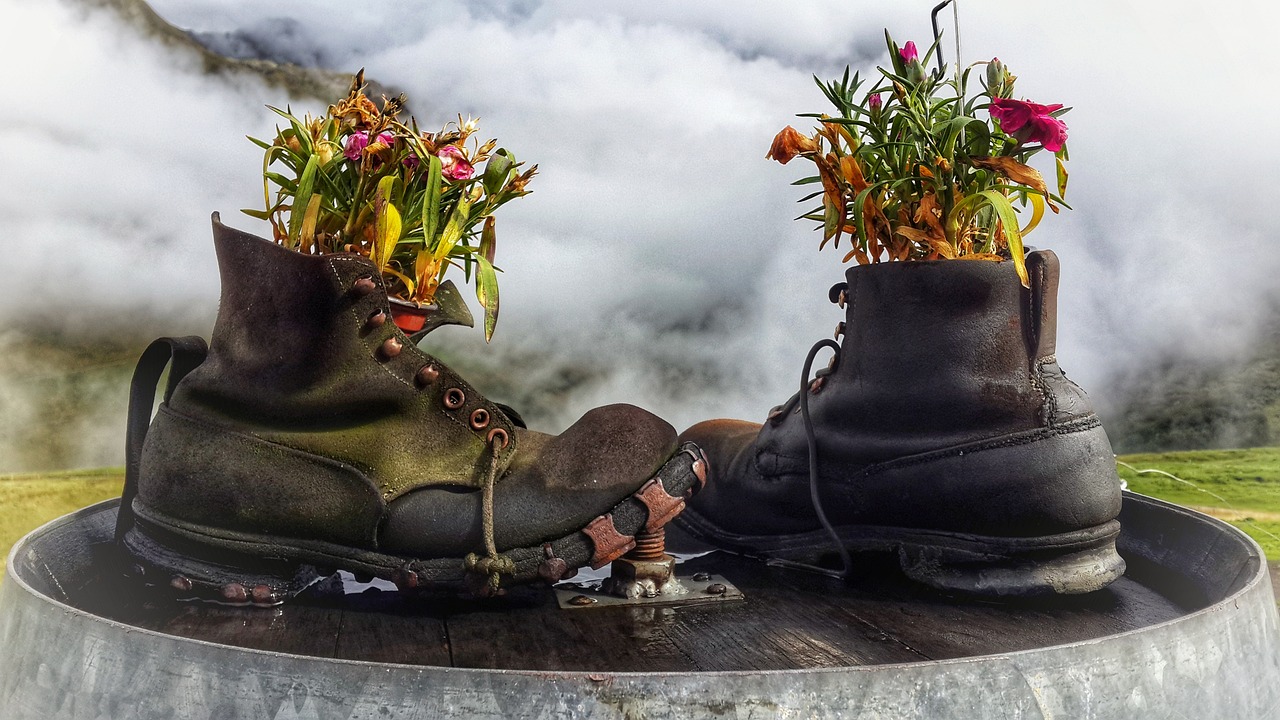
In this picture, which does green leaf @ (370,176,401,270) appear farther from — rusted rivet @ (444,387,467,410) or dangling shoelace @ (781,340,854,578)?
dangling shoelace @ (781,340,854,578)

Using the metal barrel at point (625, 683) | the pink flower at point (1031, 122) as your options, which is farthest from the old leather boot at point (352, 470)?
the pink flower at point (1031, 122)

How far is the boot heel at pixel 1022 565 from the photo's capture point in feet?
4.39

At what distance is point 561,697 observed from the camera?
87 centimetres

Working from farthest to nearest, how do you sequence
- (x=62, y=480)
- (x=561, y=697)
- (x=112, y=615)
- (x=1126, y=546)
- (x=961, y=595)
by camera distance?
(x=62, y=480) → (x=1126, y=546) → (x=961, y=595) → (x=112, y=615) → (x=561, y=697)

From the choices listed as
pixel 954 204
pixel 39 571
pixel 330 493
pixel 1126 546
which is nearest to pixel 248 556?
pixel 330 493

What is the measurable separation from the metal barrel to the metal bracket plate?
41 cm

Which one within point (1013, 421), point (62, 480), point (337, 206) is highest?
point (337, 206)

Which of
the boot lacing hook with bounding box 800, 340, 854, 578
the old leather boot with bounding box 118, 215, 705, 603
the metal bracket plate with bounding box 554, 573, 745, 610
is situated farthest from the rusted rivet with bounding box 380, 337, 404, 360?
the boot lacing hook with bounding box 800, 340, 854, 578

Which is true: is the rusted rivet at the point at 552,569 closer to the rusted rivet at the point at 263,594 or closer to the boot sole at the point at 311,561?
the boot sole at the point at 311,561

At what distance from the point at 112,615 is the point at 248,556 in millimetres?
159

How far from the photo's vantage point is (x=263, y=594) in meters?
1.25

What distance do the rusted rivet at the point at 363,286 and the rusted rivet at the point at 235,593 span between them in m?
0.36

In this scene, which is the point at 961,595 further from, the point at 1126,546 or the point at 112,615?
the point at 112,615

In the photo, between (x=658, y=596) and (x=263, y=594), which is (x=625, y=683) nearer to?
(x=658, y=596)
